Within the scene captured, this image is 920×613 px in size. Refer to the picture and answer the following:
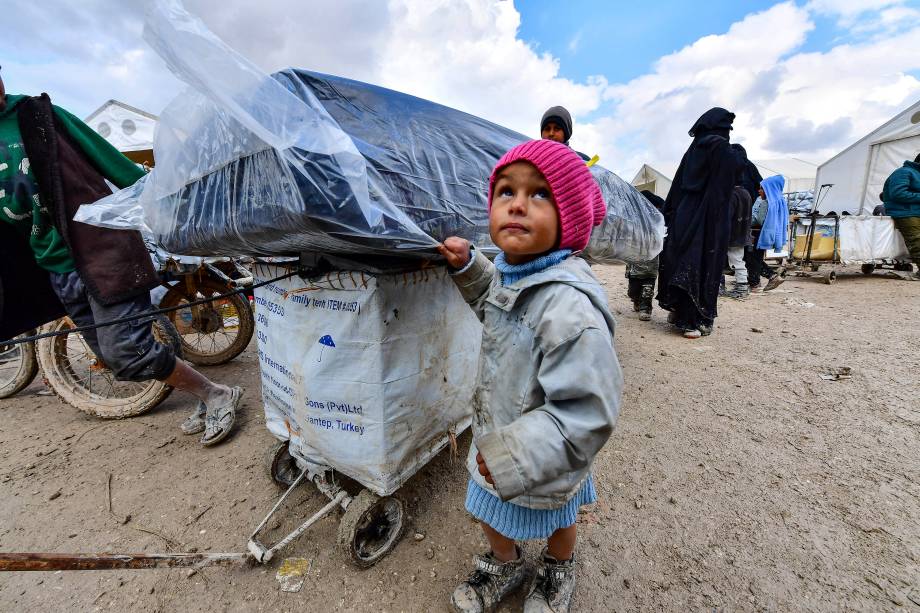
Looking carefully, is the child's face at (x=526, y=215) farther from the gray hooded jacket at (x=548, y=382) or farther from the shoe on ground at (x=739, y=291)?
the shoe on ground at (x=739, y=291)

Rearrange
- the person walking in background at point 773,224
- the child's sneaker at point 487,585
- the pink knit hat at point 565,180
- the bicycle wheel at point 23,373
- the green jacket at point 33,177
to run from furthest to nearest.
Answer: the person walking in background at point 773,224 → the bicycle wheel at point 23,373 → the green jacket at point 33,177 → the child's sneaker at point 487,585 → the pink knit hat at point 565,180

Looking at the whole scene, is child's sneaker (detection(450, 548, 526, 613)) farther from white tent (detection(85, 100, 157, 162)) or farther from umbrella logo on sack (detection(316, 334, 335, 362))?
white tent (detection(85, 100, 157, 162))

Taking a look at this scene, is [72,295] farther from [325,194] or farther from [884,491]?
[884,491]

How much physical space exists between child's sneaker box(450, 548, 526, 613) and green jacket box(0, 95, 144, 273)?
94.8 inches

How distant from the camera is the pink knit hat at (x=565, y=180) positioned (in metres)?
1.01

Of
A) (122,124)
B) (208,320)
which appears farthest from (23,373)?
(122,124)

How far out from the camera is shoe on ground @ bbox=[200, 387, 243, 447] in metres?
2.25

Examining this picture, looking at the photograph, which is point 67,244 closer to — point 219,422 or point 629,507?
point 219,422

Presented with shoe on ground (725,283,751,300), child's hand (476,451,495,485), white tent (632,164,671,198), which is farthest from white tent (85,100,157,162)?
white tent (632,164,671,198)

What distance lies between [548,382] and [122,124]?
8.86 metres

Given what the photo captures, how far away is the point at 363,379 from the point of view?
1.34 meters

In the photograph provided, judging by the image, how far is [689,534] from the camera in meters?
1.62

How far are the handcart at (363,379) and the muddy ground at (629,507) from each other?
8.3 inches

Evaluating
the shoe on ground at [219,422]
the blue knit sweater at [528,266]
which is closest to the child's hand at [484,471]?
the blue knit sweater at [528,266]
